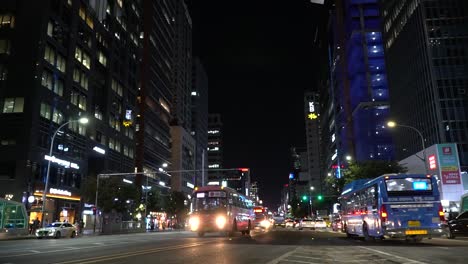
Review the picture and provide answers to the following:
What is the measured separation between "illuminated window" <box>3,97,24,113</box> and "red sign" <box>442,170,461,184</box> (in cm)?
5869

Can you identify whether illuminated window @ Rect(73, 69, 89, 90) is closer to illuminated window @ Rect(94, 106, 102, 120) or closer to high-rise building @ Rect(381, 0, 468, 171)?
illuminated window @ Rect(94, 106, 102, 120)

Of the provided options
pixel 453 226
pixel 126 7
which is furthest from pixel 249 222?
pixel 126 7

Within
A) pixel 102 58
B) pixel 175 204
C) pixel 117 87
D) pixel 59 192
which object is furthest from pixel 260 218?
pixel 175 204

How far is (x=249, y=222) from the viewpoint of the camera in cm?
3744

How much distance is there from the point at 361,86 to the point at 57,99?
8734cm

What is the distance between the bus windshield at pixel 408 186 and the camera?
1950 cm

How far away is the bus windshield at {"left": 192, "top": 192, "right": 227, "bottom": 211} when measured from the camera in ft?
99.9

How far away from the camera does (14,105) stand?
5122 centimetres

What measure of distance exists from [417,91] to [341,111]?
55575 millimetres

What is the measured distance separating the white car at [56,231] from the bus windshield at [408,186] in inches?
1155

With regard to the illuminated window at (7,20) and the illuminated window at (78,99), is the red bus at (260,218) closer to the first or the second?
the illuminated window at (78,99)

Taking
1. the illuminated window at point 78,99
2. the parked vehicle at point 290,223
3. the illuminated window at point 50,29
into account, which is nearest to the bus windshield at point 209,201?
the illuminated window at point 50,29

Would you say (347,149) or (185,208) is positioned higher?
(347,149)

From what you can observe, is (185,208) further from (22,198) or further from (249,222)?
(249,222)
